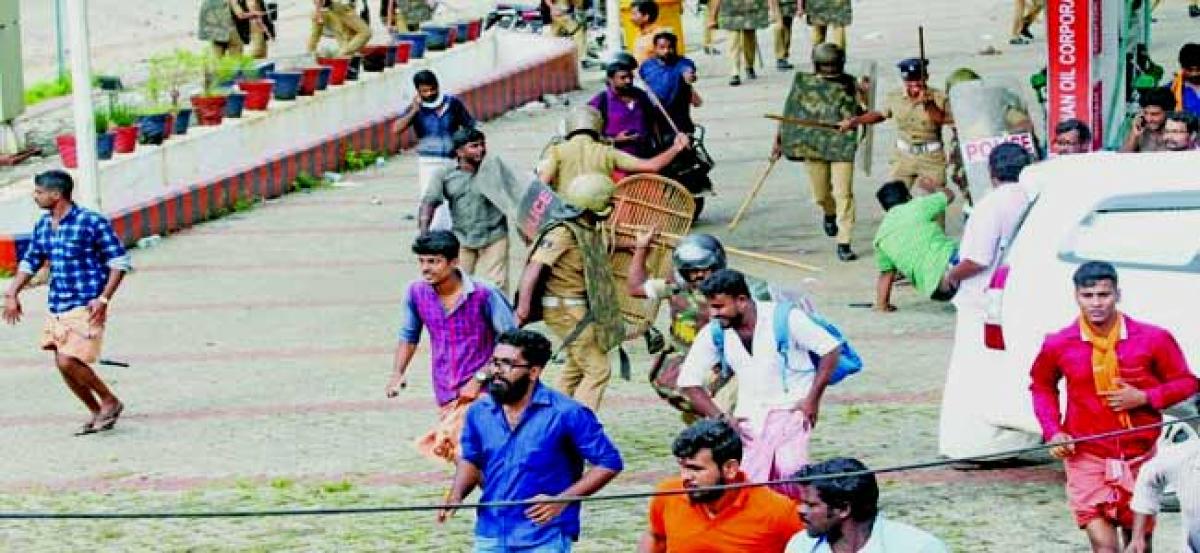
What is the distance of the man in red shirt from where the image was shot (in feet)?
29.7

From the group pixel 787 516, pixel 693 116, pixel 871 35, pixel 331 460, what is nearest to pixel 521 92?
pixel 693 116

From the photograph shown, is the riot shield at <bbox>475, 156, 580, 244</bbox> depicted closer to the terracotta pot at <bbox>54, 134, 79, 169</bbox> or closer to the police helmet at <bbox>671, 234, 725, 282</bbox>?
the police helmet at <bbox>671, 234, 725, 282</bbox>

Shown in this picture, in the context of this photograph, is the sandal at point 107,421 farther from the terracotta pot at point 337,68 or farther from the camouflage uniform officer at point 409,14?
the camouflage uniform officer at point 409,14

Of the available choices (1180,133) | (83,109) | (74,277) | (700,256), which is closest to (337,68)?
(83,109)

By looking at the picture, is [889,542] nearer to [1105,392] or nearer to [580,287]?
[1105,392]

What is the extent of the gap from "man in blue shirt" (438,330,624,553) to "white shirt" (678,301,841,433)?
89 centimetres

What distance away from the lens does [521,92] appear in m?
26.7

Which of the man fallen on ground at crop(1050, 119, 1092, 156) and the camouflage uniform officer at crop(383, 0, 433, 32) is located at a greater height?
the man fallen on ground at crop(1050, 119, 1092, 156)

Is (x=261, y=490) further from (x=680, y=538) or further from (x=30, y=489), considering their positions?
(x=680, y=538)

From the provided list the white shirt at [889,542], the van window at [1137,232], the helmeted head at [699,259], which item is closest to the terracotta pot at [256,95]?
the helmeted head at [699,259]

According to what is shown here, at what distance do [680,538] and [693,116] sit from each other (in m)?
17.3

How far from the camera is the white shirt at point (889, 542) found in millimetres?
7312

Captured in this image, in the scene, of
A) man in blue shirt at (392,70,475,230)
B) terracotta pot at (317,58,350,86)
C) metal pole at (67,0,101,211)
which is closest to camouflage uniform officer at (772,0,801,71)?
terracotta pot at (317,58,350,86)

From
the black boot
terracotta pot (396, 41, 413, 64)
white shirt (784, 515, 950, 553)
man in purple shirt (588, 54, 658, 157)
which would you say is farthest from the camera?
terracotta pot (396, 41, 413, 64)
